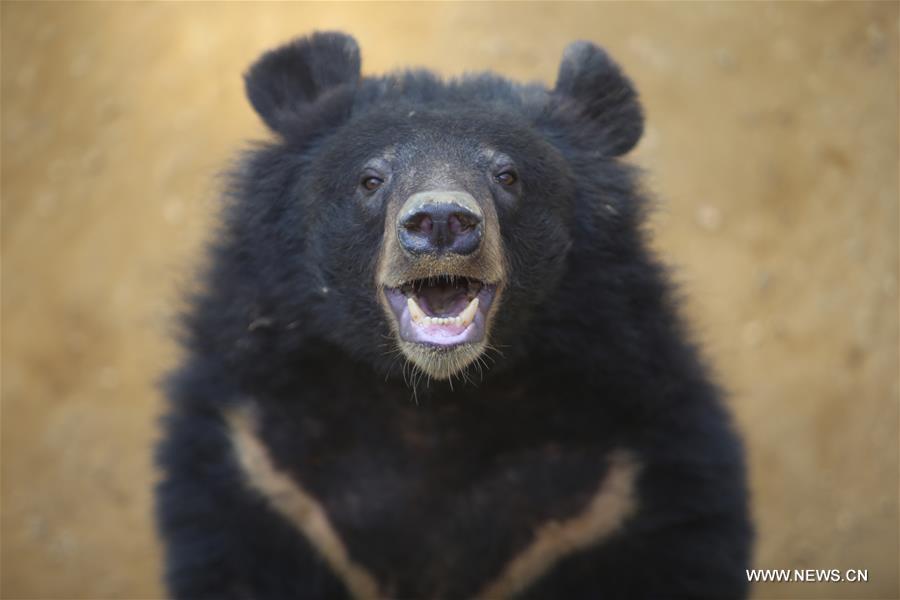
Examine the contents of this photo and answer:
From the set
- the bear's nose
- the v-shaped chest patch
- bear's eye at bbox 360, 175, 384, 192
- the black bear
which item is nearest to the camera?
the bear's nose

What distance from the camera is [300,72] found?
3980 mm

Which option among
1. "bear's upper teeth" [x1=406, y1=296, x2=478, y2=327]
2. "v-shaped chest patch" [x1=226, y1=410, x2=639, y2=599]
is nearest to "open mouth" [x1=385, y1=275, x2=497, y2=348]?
"bear's upper teeth" [x1=406, y1=296, x2=478, y2=327]

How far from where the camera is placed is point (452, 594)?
3.92 m

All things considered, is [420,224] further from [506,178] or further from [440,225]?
[506,178]

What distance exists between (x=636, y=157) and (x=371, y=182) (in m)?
2.91

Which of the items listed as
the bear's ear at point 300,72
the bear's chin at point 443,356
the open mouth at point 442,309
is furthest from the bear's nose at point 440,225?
the bear's ear at point 300,72

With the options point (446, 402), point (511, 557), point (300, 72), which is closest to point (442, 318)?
point (446, 402)

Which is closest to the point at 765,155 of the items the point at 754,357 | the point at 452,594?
the point at 754,357

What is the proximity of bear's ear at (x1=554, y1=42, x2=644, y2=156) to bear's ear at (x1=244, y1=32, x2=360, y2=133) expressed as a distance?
765 millimetres

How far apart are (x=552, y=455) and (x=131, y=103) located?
3.50m

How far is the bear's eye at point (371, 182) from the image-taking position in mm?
3456

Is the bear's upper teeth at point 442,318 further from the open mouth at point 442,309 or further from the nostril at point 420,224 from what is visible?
the nostril at point 420,224

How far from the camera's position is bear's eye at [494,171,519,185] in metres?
3.46

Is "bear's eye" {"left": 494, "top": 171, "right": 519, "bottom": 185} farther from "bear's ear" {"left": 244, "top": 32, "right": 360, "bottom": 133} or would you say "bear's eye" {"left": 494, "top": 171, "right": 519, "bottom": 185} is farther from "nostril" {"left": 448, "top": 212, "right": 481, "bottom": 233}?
"bear's ear" {"left": 244, "top": 32, "right": 360, "bottom": 133}
